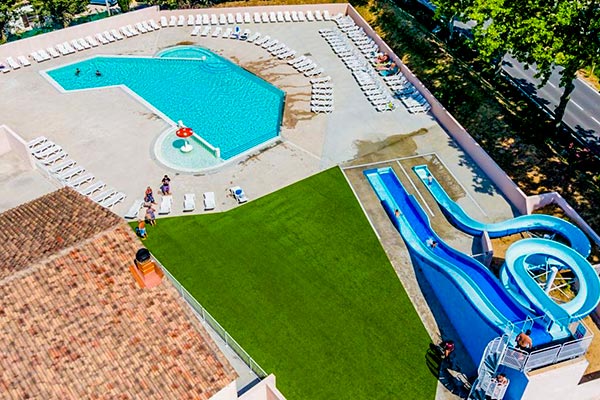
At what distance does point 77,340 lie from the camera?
1755cm

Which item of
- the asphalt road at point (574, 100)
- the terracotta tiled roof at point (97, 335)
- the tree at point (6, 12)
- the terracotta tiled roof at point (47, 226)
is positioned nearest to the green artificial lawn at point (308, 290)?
the terracotta tiled roof at point (97, 335)

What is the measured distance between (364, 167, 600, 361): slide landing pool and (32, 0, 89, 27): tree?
1508 inches

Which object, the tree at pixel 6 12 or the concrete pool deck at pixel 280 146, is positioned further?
the tree at pixel 6 12

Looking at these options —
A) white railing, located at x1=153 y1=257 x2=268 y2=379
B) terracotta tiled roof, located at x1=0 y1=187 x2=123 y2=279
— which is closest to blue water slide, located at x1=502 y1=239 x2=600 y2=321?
white railing, located at x1=153 y1=257 x2=268 y2=379

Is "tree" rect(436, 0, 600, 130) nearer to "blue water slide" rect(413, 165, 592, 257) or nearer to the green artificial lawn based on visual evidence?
"blue water slide" rect(413, 165, 592, 257)

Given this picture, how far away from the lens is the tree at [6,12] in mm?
47312

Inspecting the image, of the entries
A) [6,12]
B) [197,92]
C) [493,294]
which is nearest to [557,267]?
[493,294]

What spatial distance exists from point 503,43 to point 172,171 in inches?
841

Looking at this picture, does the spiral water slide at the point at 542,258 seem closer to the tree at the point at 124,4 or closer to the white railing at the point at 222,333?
the white railing at the point at 222,333

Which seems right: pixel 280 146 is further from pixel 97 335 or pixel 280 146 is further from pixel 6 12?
pixel 6 12

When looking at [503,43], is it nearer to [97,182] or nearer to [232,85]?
[232,85]

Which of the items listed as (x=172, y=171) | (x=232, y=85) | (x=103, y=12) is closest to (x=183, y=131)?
(x=172, y=171)

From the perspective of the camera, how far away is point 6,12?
48.6m

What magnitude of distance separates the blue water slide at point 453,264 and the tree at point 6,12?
34.5 meters
